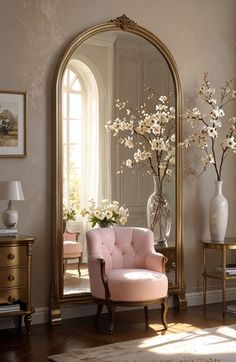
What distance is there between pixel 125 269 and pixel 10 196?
4.15 feet

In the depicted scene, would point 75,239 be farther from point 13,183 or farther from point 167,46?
point 167,46

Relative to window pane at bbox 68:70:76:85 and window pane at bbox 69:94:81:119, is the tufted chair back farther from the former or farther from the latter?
window pane at bbox 68:70:76:85

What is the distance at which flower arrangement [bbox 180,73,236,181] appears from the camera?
676 centimetres

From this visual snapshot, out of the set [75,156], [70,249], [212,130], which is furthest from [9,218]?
[212,130]

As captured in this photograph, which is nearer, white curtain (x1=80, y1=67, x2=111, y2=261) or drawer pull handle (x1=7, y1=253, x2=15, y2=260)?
drawer pull handle (x1=7, y1=253, x2=15, y2=260)

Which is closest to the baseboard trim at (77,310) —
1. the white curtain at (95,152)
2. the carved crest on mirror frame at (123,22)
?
the white curtain at (95,152)

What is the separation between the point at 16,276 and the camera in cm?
546

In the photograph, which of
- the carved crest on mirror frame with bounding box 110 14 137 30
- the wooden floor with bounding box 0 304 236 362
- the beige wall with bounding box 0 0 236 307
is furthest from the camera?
the carved crest on mirror frame with bounding box 110 14 137 30

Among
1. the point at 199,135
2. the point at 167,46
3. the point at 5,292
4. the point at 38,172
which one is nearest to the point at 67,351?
the point at 5,292

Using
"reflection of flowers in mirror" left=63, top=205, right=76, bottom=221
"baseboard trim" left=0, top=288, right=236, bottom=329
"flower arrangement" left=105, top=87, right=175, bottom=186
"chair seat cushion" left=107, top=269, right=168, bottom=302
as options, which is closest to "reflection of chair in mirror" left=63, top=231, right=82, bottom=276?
"reflection of flowers in mirror" left=63, top=205, right=76, bottom=221

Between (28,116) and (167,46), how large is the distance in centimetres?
178

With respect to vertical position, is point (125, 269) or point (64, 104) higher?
point (64, 104)

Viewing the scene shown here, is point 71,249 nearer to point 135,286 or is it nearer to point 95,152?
point 135,286

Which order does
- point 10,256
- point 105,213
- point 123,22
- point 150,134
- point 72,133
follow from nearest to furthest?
point 10,256, point 72,133, point 105,213, point 123,22, point 150,134
